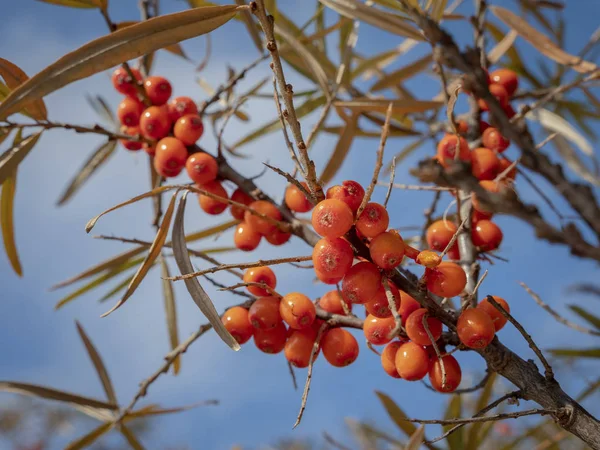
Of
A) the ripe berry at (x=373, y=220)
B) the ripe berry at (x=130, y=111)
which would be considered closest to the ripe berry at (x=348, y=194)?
the ripe berry at (x=373, y=220)

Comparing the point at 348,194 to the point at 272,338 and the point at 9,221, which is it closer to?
the point at 272,338

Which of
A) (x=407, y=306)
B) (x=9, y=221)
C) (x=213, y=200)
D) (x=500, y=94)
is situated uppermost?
(x=500, y=94)

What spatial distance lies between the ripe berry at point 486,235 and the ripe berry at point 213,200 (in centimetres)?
69

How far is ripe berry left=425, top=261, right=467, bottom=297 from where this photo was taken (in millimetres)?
1047

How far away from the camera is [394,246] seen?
0.96 m

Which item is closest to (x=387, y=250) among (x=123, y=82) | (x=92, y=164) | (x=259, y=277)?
(x=259, y=277)

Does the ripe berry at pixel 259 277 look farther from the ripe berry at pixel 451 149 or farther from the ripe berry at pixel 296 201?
Answer: the ripe berry at pixel 451 149

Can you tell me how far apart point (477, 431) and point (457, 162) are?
136cm

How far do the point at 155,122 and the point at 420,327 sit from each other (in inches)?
37.6

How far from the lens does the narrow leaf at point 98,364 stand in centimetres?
Answer: 177

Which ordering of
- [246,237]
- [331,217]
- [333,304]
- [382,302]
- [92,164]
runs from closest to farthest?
[331,217], [382,302], [333,304], [246,237], [92,164]

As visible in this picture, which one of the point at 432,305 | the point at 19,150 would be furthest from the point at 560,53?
the point at 19,150

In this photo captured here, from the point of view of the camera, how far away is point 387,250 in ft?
3.13

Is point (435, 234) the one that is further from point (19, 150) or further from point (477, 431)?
point (19, 150)
